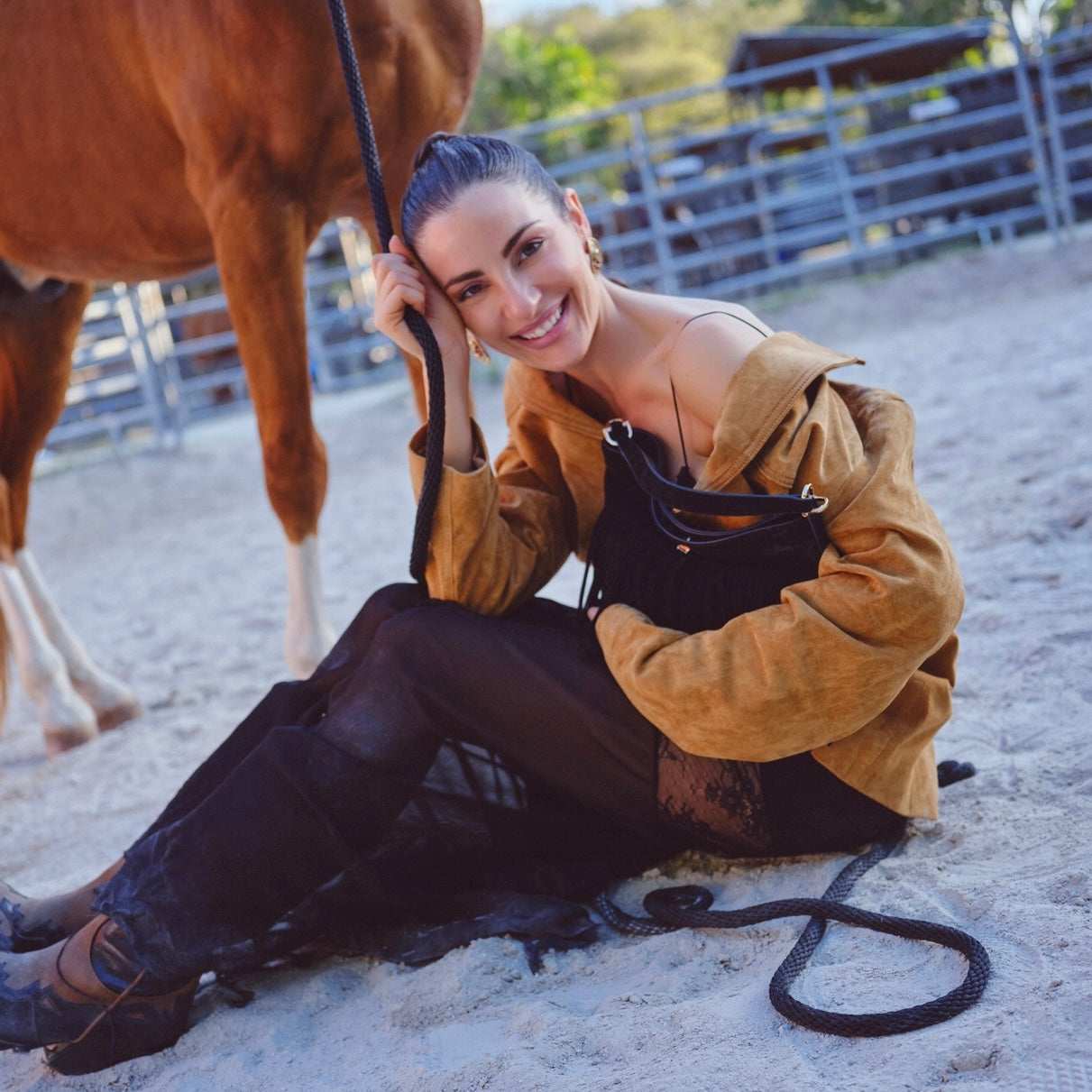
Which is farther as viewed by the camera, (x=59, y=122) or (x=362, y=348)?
(x=362, y=348)

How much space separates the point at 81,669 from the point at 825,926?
2.30 metres

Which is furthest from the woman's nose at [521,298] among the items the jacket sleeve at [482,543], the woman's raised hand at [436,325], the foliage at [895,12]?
the foliage at [895,12]

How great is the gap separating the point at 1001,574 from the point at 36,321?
2512 millimetres

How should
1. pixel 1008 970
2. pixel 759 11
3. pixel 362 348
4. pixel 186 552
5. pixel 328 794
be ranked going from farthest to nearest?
pixel 759 11
pixel 362 348
pixel 186 552
pixel 328 794
pixel 1008 970

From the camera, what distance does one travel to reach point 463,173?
4.89 ft

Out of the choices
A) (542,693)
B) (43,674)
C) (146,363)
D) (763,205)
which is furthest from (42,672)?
(763,205)

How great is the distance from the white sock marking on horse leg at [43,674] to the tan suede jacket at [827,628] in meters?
1.94

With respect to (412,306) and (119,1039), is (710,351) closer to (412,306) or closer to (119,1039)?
(412,306)

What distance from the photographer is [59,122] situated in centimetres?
247

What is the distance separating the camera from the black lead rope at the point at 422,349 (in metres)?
1.57

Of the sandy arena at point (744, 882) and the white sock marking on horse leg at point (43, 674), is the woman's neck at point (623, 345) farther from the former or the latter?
the white sock marking on horse leg at point (43, 674)

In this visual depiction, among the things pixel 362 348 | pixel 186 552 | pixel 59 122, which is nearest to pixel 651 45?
pixel 362 348

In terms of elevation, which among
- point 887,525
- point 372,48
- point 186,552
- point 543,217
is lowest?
point 186,552

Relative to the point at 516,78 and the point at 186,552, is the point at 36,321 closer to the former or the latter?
the point at 186,552
